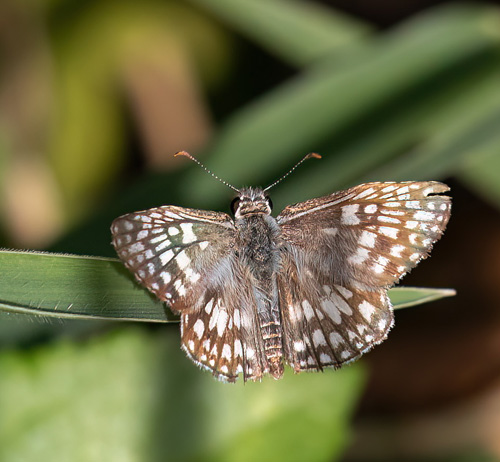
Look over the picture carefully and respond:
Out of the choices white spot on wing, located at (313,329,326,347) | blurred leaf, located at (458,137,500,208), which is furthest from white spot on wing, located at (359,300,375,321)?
blurred leaf, located at (458,137,500,208)

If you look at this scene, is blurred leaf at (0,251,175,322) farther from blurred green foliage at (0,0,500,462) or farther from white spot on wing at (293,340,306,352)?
white spot on wing at (293,340,306,352)

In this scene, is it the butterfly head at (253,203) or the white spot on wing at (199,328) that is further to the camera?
the butterfly head at (253,203)

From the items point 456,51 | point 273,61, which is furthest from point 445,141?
point 273,61

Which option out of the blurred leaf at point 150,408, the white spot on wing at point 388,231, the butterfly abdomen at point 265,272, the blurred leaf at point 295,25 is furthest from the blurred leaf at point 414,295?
the blurred leaf at point 295,25

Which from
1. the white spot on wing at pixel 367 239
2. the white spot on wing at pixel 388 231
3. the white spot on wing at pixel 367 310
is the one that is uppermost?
the white spot on wing at pixel 388 231

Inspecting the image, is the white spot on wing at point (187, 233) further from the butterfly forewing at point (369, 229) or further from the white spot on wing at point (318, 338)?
the white spot on wing at point (318, 338)

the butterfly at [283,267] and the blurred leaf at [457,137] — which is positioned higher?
the blurred leaf at [457,137]

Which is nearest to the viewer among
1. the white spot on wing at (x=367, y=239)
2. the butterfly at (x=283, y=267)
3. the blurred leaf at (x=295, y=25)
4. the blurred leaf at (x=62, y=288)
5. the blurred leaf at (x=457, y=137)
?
the blurred leaf at (x=62, y=288)

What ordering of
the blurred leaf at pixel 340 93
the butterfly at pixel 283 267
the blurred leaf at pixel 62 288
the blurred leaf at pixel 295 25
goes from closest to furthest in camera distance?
the blurred leaf at pixel 62 288
the butterfly at pixel 283 267
the blurred leaf at pixel 340 93
the blurred leaf at pixel 295 25
